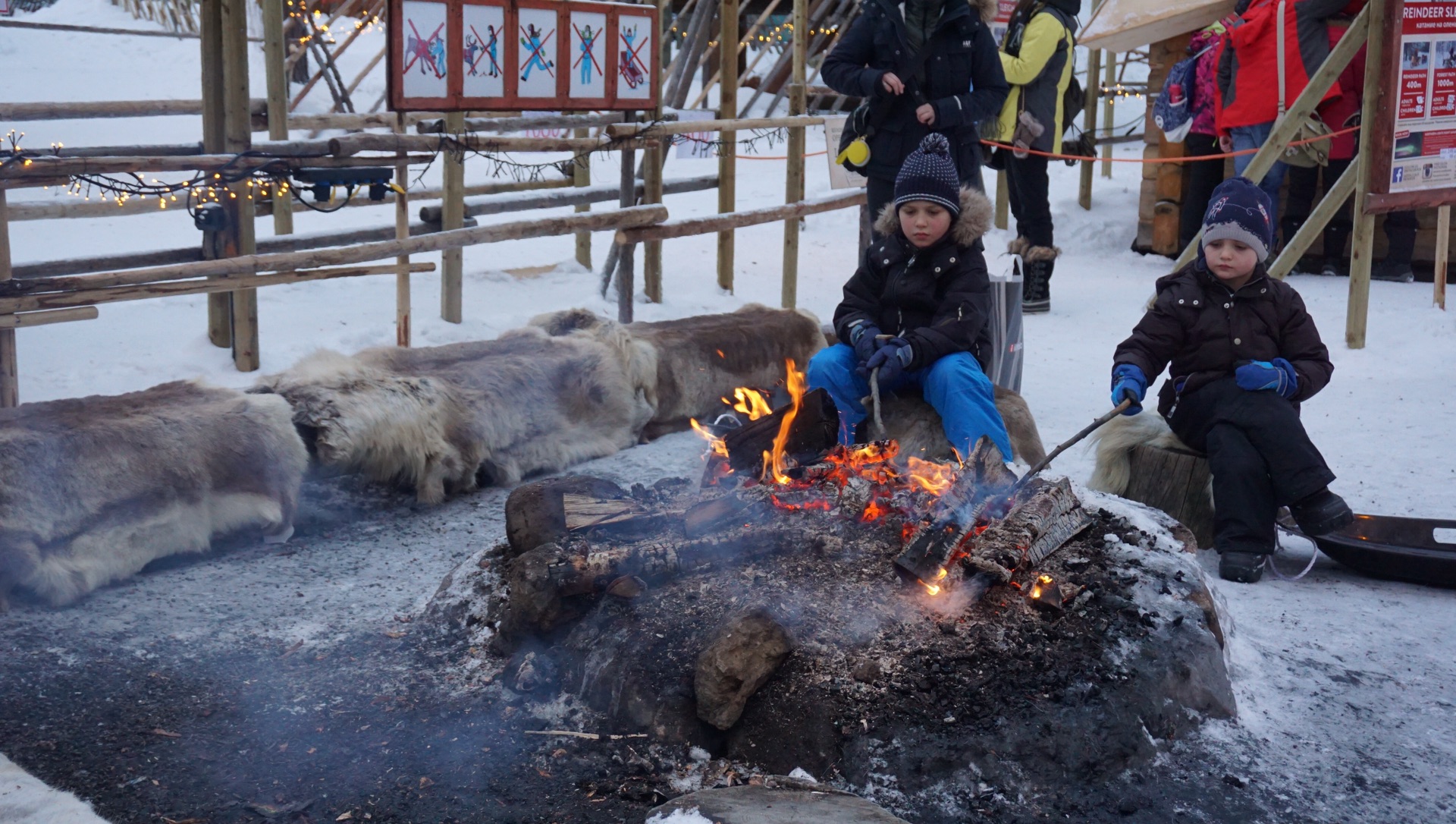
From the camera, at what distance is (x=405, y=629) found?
3.47 metres

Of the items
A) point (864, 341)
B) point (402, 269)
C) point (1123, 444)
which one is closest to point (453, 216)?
point (402, 269)

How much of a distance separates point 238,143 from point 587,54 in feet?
6.49

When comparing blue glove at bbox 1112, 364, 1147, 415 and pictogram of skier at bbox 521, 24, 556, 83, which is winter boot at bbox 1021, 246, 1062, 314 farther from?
blue glove at bbox 1112, 364, 1147, 415

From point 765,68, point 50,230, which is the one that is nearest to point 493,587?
point 50,230

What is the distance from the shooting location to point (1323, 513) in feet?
12.7

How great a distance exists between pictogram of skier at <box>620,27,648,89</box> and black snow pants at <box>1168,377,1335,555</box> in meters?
4.12

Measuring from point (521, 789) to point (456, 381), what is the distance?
99.7 inches

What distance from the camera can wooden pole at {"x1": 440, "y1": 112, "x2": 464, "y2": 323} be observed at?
6410 mm

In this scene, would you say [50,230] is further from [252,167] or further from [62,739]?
[62,739]

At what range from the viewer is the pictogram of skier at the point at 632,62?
6.88m

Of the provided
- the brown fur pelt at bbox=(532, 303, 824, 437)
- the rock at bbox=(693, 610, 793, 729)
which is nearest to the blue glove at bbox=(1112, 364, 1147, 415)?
the rock at bbox=(693, 610, 793, 729)

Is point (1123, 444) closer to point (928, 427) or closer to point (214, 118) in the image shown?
point (928, 427)

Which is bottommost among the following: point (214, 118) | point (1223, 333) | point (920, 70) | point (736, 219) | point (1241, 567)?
point (1241, 567)

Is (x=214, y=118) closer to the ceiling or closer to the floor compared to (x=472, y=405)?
closer to the ceiling
